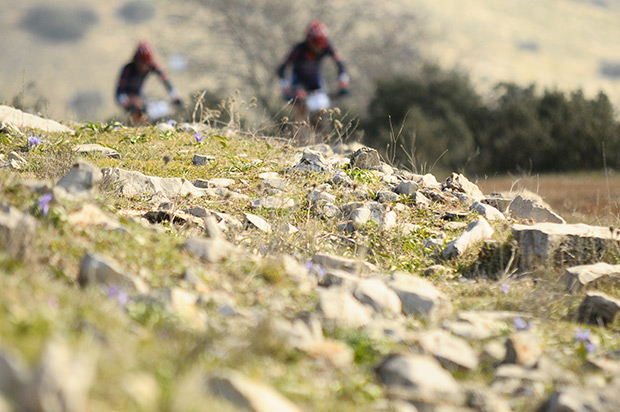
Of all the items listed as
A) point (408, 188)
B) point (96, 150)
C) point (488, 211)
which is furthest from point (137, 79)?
point (488, 211)

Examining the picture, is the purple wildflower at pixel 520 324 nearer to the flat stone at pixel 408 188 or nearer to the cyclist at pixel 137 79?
the flat stone at pixel 408 188

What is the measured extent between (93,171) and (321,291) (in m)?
1.32

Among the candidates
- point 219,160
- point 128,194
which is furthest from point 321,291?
point 219,160

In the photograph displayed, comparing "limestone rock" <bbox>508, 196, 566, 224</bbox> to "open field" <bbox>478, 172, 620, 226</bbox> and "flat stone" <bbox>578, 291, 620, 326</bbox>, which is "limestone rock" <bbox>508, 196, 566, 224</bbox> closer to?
"open field" <bbox>478, 172, 620, 226</bbox>

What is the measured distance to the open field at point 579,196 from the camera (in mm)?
5887

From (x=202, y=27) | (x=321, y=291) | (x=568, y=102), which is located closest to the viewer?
(x=321, y=291)

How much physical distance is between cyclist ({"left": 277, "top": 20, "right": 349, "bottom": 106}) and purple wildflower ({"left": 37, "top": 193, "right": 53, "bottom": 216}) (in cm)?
794

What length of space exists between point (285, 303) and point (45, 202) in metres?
1.12

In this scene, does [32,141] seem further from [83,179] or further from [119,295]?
[119,295]

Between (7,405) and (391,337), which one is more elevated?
(7,405)

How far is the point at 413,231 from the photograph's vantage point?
156 inches

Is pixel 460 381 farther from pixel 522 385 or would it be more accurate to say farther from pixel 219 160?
pixel 219 160

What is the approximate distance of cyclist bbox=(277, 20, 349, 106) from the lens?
33.5 ft

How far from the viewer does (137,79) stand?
33.7 ft
